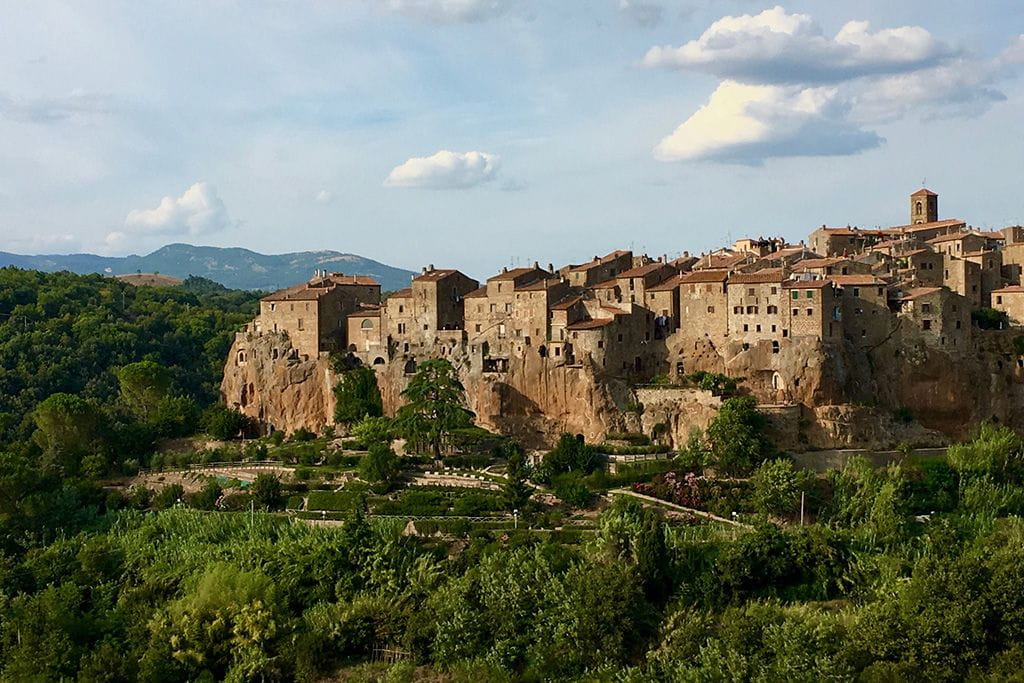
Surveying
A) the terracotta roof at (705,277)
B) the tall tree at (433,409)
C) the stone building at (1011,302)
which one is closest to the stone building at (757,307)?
the terracotta roof at (705,277)

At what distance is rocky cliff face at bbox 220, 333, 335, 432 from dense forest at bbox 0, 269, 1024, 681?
594 cm

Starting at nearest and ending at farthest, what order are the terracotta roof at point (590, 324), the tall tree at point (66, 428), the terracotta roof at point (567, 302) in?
the terracotta roof at point (590, 324)
the terracotta roof at point (567, 302)
the tall tree at point (66, 428)

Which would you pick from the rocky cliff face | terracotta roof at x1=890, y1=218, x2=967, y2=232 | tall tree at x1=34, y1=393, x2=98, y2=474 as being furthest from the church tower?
tall tree at x1=34, y1=393, x2=98, y2=474

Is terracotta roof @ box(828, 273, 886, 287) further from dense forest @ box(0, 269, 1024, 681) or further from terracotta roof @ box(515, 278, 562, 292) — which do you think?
terracotta roof @ box(515, 278, 562, 292)

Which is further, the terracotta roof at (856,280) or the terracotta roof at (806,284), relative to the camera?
the terracotta roof at (856,280)

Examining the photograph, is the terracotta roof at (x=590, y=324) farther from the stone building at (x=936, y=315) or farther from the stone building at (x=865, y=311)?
the stone building at (x=936, y=315)

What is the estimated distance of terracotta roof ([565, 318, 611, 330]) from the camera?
55281 mm

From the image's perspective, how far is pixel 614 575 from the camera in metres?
41.8

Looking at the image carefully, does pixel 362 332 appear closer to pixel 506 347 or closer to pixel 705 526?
pixel 506 347

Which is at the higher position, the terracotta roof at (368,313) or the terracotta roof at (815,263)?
the terracotta roof at (815,263)

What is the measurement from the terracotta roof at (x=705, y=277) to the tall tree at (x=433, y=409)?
492 inches

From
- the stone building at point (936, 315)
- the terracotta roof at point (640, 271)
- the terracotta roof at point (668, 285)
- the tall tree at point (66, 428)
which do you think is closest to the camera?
the stone building at point (936, 315)

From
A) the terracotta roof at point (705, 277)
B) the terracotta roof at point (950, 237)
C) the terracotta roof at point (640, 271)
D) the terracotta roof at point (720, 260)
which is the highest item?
the terracotta roof at point (950, 237)

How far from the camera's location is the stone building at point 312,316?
64750mm
